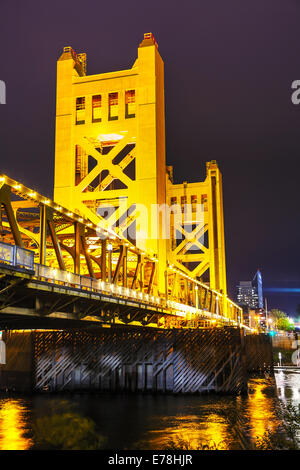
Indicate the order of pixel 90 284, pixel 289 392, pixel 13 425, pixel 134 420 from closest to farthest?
1. pixel 90 284
2. pixel 13 425
3. pixel 134 420
4. pixel 289 392

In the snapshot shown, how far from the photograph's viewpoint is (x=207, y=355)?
42.4 meters

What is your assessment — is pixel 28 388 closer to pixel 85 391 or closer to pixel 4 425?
pixel 85 391

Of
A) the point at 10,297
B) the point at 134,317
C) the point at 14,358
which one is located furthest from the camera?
the point at 14,358

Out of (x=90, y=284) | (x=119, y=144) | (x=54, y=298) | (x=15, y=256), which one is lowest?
(x=54, y=298)

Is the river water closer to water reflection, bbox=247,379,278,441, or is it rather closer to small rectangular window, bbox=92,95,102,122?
water reflection, bbox=247,379,278,441

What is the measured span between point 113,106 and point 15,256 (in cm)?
4145

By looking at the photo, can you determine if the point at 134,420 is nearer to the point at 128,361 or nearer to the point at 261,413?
the point at 261,413

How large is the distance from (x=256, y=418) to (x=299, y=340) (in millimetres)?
86471

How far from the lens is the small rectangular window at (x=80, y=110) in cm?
5926

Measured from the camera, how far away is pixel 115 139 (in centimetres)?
5947

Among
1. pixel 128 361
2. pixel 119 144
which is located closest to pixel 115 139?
pixel 119 144

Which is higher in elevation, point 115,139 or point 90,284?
point 115,139

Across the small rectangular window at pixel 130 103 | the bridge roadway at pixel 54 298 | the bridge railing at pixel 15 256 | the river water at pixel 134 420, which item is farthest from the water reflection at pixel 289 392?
the small rectangular window at pixel 130 103
